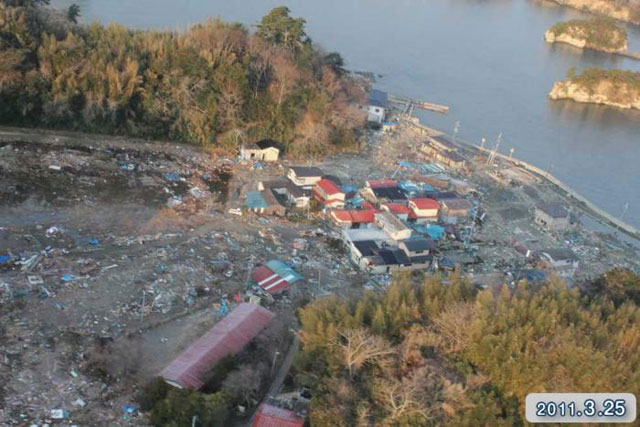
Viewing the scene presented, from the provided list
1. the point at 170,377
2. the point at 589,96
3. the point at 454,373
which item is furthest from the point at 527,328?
the point at 589,96

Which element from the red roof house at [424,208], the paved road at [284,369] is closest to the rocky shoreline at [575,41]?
the red roof house at [424,208]

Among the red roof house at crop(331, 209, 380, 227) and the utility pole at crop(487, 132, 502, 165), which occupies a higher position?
the utility pole at crop(487, 132, 502, 165)

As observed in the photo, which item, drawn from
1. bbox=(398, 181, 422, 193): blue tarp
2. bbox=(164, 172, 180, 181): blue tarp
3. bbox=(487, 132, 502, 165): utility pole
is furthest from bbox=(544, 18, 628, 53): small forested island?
bbox=(164, 172, 180, 181): blue tarp

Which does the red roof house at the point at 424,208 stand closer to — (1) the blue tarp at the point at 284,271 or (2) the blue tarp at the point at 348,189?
(2) the blue tarp at the point at 348,189

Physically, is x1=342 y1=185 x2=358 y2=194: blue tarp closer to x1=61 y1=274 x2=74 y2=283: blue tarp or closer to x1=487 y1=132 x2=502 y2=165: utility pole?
x1=487 y1=132 x2=502 y2=165: utility pole

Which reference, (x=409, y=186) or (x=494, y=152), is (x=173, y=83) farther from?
(x=494, y=152)

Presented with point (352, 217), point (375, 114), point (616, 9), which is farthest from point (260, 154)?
point (616, 9)

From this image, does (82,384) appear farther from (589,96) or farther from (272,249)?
(589,96)
